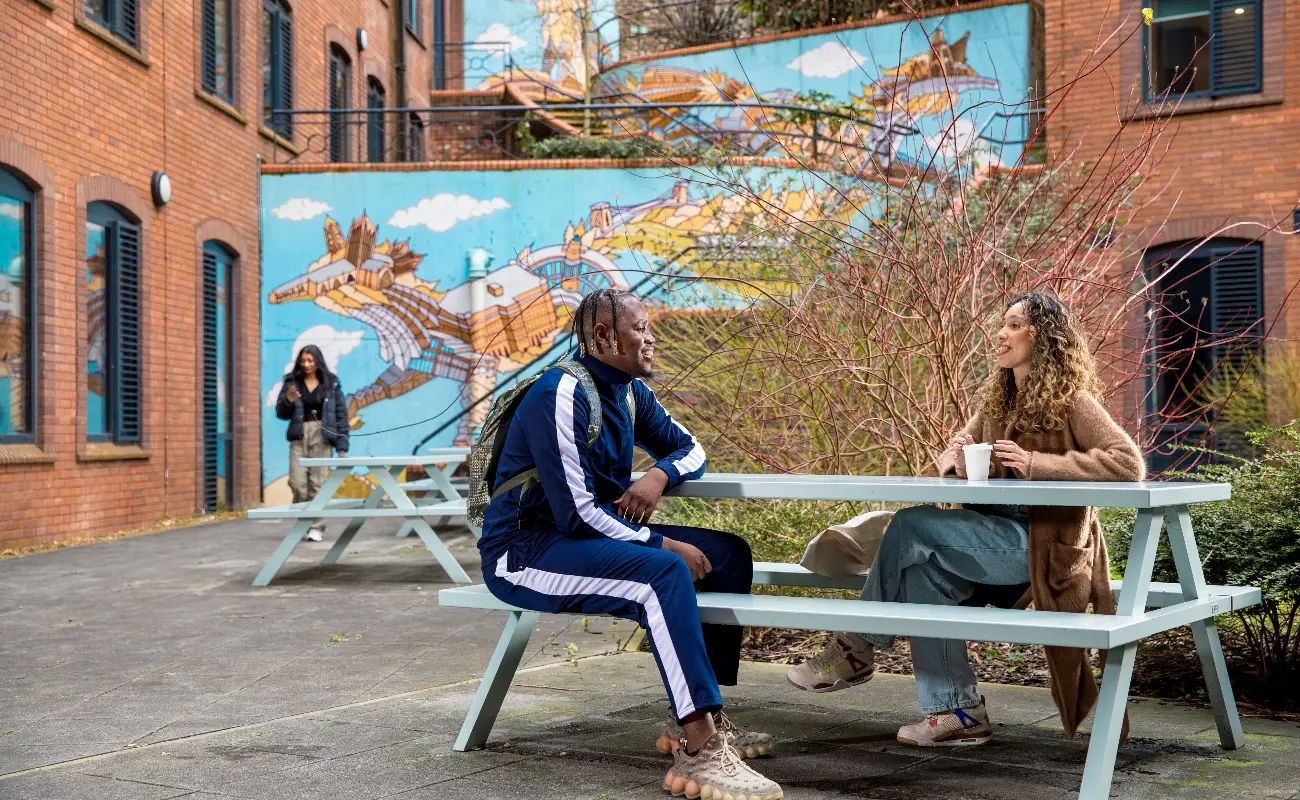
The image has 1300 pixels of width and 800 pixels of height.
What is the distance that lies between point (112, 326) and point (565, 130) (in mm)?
7922

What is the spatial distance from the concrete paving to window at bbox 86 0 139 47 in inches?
311

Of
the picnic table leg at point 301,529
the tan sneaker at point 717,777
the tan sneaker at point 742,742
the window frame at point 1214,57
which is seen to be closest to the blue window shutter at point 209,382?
the picnic table leg at point 301,529

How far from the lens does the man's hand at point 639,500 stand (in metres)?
4.35

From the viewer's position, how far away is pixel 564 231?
17.8 meters

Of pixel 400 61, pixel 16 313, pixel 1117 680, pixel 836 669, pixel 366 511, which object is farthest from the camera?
pixel 400 61

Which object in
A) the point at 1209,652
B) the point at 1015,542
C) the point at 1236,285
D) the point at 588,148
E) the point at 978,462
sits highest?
the point at 588,148

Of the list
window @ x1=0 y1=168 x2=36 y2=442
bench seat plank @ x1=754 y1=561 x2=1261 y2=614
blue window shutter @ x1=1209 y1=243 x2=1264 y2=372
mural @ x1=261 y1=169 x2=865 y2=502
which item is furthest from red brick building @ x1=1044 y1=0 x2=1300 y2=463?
bench seat plank @ x1=754 y1=561 x2=1261 y2=614

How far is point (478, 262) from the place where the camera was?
1783cm

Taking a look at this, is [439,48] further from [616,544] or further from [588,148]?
[616,544]

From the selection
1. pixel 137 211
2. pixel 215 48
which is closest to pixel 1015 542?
pixel 137 211

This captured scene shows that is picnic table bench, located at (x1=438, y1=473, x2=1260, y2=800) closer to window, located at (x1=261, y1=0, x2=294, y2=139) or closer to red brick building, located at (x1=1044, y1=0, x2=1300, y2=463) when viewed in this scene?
red brick building, located at (x1=1044, y1=0, x2=1300, y2=463)

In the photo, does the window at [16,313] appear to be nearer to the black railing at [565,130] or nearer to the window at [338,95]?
the black railing at [565,130]

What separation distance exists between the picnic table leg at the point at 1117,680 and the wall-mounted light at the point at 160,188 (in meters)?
12.9

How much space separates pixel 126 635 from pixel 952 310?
447cm
